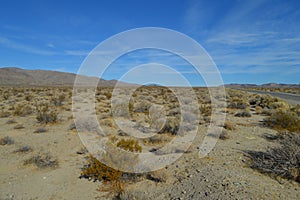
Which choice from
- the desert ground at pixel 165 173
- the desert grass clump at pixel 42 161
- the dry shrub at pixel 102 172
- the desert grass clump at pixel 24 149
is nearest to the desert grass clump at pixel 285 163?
the desert ground at pixel 165 173

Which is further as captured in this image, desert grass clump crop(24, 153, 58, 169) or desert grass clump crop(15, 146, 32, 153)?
desert grass clump crop(15, 146, 32, 153)

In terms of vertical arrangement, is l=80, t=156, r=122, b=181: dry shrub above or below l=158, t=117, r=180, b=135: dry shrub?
below

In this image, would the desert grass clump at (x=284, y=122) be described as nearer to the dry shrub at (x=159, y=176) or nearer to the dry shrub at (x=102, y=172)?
the dry shrub at (x=159, y=176)

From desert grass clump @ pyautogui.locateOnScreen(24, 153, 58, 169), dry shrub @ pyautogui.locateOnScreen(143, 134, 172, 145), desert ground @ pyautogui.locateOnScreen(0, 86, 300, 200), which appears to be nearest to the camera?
desert ground @ pyautogui.locateOnScreen(0, 86, 300, 200)

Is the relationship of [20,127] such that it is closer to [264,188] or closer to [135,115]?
[135,115]

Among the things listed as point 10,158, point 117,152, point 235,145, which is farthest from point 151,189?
point 10,158

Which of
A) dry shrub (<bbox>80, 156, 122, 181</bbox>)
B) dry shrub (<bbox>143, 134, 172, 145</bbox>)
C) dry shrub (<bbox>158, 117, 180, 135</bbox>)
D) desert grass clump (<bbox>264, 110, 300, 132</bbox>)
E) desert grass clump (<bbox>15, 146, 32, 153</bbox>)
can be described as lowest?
desert grass clump (<bbox>15, 146, 32, 153</bbox>)

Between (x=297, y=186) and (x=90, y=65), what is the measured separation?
7.09 m

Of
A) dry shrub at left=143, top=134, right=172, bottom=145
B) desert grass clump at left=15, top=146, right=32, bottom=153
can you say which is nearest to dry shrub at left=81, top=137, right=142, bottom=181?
dry shrub at left=143, top=134, right=172, bottom=145

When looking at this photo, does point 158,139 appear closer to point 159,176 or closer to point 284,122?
point 159,176

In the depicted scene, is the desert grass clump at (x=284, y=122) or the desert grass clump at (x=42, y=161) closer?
the desert grass clump at (x=42, y=161)

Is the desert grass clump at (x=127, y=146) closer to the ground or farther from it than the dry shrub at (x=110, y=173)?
farther from it

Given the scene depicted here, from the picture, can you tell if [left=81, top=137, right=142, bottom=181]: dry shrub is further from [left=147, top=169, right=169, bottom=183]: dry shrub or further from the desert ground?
[left=147, top=169, right=169, bottom=183]: dry shrub

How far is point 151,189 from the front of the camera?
14.5 feet
